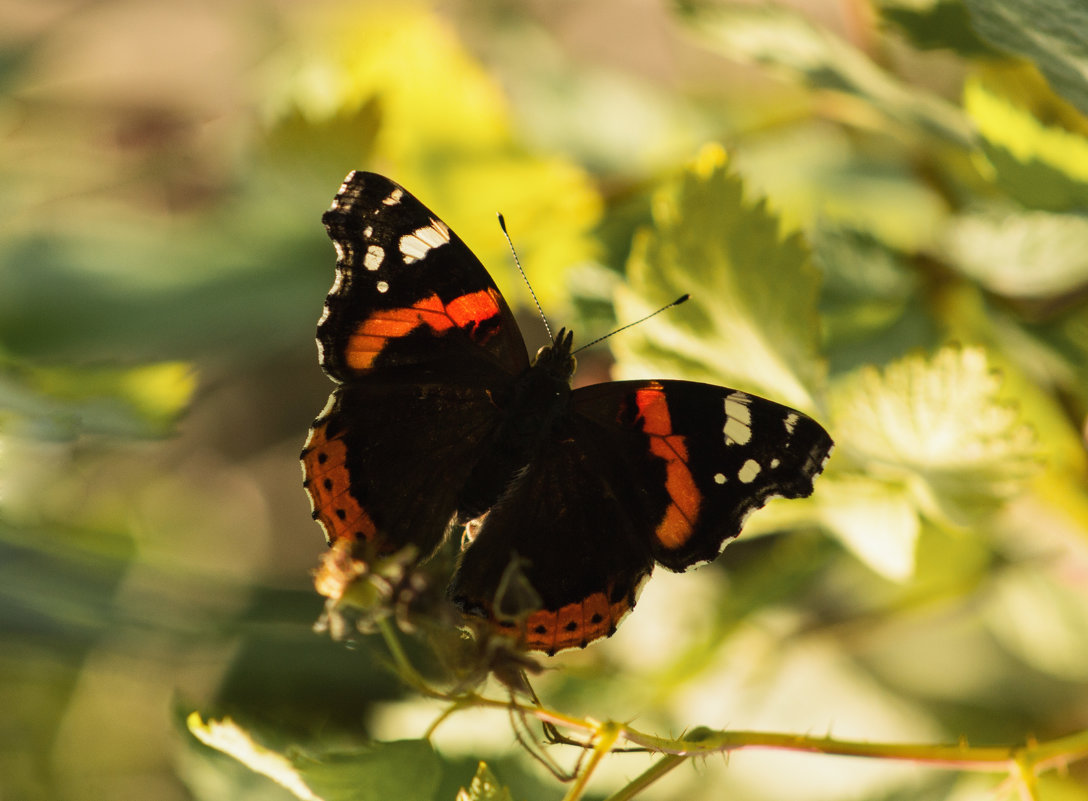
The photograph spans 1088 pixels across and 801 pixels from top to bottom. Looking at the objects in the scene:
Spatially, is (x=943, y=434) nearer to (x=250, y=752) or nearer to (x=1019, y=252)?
(x=1019, y=252)

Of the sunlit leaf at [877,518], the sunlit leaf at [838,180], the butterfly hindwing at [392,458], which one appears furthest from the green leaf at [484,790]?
the sunlit leaf at [838,180]

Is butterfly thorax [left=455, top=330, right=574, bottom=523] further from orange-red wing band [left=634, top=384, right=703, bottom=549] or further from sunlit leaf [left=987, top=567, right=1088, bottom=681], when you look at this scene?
sunlit leaf [left=987, top=567, right=1088, bottom=681]

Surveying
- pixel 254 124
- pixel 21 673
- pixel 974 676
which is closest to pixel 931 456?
pixel 974 676

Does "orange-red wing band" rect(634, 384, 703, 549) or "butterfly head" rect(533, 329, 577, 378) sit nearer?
"orange-red wing band" rect(634, 384, 703, 549)

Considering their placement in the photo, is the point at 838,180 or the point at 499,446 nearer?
the point at 499,446

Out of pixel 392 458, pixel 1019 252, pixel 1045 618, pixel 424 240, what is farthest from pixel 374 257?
pixel 1045 618

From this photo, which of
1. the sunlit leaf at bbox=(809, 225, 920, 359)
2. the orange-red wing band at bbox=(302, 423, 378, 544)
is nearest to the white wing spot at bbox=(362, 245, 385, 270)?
the orange-red wing band at bbox=(302, 423, 378, 544)
